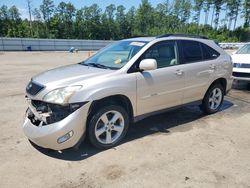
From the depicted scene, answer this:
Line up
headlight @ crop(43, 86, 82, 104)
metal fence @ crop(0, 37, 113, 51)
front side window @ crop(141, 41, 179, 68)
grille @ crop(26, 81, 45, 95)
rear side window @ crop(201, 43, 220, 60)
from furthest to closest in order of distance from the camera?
metal fence @ crop(0, 37, 113, 51) → rear side window @ crop(201, 43, 220, 60) → front side window @ crop(141, 41, 179, 68) → grille @ crop(26, 81, 45, 95) → headlight @ crop(43, 86, 82, 104)

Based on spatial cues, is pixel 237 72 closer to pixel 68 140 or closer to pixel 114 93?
pixel 114 93

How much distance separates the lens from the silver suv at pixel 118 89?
3561 millimetres

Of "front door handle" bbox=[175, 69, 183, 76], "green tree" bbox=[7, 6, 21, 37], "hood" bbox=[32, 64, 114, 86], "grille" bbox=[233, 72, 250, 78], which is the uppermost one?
"green tree" bbox=[7, 6, 21, 37]

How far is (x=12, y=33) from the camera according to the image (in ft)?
191

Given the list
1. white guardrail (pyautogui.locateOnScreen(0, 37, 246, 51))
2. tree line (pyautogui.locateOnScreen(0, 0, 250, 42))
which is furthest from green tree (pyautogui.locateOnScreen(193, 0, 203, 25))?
white guardrail (pyautogui.locateOnScreen(0, 37, 246, 51))

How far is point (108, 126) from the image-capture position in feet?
13.2

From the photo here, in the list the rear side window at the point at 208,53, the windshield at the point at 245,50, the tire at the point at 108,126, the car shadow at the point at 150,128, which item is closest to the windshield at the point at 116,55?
the tire at the point at 108,126

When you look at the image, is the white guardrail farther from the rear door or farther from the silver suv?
the rear door

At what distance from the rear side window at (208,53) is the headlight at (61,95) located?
123 inches

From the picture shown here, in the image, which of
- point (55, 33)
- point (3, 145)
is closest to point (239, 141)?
point (3, 145)

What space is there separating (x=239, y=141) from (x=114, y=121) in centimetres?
223

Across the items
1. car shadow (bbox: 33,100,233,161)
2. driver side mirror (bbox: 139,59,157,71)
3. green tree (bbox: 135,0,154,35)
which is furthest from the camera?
green tree (bbox: 135,0,154,35)

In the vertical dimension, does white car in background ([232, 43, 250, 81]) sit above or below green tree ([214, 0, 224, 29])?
below

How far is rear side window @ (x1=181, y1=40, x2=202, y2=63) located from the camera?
5023 mm
